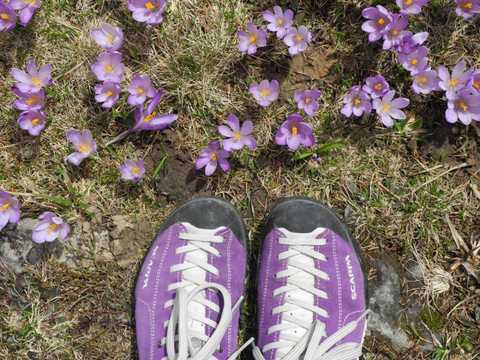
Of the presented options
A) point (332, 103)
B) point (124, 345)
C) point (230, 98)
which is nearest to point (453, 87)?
point (332, 103)

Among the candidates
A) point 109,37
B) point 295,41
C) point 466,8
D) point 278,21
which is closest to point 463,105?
point 466,8

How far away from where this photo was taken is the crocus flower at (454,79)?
242 centimetres

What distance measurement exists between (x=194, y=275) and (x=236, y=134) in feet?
2.22

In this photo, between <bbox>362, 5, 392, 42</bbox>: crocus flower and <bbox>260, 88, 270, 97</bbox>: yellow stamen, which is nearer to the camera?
<bbox>362, 5, 392, 42</bbox>: crocus flower

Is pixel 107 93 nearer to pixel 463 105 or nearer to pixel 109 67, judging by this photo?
pixel 109 67

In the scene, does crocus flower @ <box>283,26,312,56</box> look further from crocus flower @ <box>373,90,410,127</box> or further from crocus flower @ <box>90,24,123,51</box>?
crocus flower @ <box>90,24,123,51</box>

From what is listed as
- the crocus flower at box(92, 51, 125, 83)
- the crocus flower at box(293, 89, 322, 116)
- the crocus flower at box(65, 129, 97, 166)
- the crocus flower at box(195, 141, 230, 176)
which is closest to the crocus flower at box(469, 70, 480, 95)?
the crocus flower at box(293, 89, 322, 116)

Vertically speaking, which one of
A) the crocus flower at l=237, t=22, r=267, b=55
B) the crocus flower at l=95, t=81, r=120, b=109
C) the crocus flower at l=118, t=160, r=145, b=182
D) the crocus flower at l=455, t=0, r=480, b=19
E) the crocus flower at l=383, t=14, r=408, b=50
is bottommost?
the crocus flower at l=118, t=160, r=145, b=182

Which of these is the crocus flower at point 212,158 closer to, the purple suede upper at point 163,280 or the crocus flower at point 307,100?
the purple suede upper at point 163,280

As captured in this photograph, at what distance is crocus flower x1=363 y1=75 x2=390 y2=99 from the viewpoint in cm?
245

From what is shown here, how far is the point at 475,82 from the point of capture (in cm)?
244

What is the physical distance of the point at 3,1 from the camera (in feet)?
8.41

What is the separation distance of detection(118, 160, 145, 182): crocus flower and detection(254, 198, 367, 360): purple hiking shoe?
642 mm

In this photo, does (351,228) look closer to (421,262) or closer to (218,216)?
(421,262)
